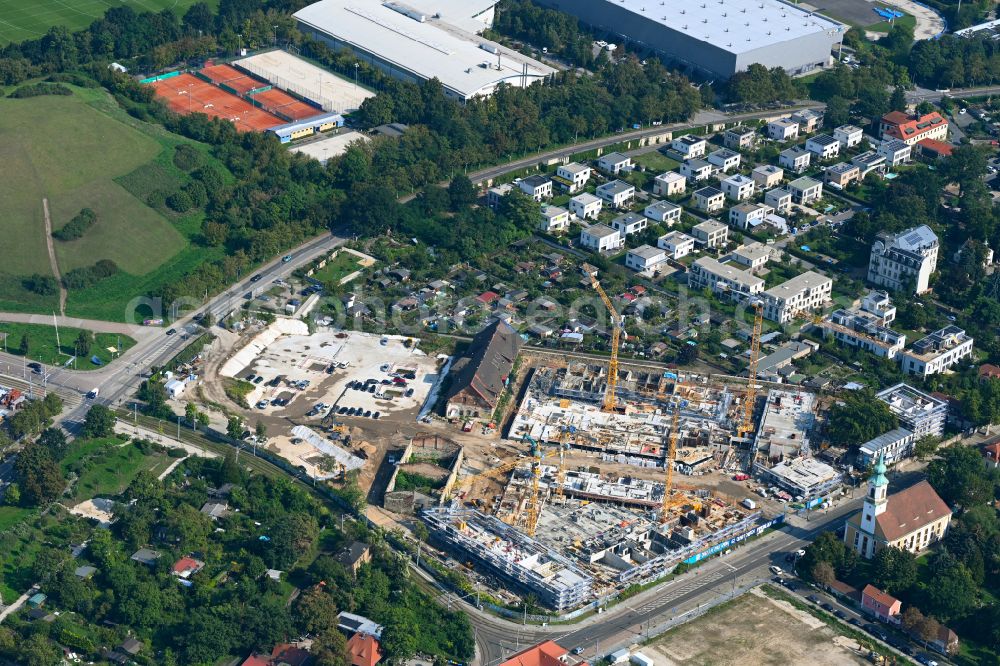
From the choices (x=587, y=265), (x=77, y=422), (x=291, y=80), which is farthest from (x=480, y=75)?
(x=77, y=422)

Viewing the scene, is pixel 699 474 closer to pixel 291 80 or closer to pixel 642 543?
pixel 642 543

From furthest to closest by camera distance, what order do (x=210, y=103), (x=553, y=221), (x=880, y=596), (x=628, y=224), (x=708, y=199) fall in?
(x=210, y=103)
(x=708, y=199)
(x=553, y=221)
(x=628, y=224)
(x=880, y=596)

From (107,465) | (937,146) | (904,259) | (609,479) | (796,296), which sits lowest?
(107,465)

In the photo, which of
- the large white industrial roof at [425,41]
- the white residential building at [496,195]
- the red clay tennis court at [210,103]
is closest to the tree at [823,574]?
the white residential building at [496,195]

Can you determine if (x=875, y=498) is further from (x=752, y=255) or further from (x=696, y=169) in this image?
(x=696, y=169)

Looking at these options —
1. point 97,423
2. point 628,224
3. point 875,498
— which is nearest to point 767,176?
point 628,224

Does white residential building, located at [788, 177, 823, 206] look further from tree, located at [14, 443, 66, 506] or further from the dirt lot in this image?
tree, located at [14, 443, 66, 506]
